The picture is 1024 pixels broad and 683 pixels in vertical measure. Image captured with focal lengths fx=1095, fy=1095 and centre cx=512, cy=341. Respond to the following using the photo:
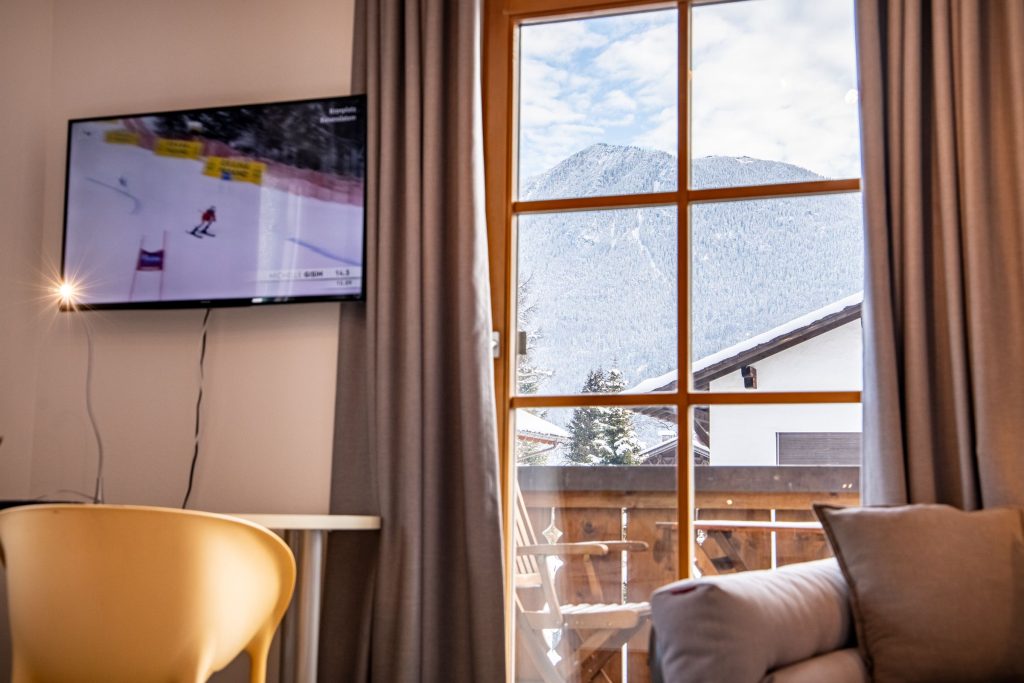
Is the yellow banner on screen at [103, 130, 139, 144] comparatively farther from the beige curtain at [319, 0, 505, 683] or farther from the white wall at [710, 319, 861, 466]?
the white wall at [710, 319, 861, 466]

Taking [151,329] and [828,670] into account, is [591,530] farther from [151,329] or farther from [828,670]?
[151,329]

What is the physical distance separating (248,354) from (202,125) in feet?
2.27

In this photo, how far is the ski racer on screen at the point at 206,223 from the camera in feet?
10.5

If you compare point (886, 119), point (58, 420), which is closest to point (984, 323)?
point (886, 119)

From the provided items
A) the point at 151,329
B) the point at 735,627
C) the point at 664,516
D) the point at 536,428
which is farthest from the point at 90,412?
the point at 735,627

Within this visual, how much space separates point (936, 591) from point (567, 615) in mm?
1069

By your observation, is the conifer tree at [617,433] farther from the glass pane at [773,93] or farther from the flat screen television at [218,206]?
the flat screen television at [218,206]

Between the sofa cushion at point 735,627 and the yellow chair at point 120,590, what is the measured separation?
832mm

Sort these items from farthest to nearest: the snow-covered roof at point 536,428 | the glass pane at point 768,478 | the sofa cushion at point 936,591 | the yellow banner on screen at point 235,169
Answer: the yellow banner on screen at point 235,169 → the snow-covered roof at point 536,428 → the glass pane at point 768,478 → the sofa cushion at point 936,591

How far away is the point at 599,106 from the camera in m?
3.18

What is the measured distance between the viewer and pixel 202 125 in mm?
3252

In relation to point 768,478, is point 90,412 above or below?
above

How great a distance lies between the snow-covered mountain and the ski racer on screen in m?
0.90

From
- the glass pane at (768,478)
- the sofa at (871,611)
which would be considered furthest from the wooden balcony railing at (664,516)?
the sofa at (871,611)
